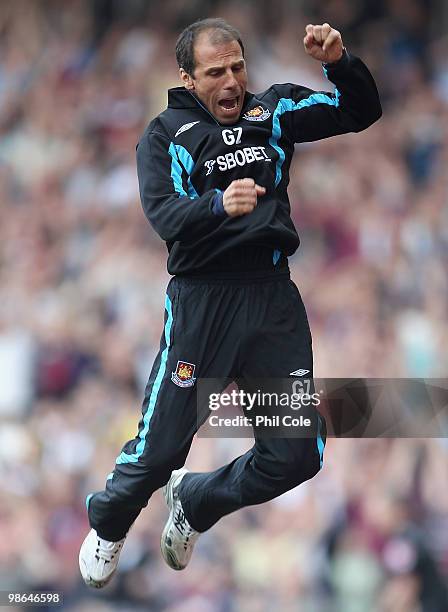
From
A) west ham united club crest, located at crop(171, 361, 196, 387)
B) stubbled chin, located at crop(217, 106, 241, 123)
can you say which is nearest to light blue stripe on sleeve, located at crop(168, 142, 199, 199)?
stubbled chin, located at crop(217, 106, 241, 123)

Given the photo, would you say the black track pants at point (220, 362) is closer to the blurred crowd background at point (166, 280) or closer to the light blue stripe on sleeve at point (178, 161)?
the light blue stripe on sleeve at point (178, 161)

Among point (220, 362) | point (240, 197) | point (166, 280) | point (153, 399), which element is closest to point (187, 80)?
point (240, 197)

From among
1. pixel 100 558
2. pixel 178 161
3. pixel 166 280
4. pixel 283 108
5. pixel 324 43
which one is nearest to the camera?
pixel 324 43

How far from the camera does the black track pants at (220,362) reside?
4211mm

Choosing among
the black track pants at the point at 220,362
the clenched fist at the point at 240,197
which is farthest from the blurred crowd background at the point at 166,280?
the clenched fist at the point at 240,197

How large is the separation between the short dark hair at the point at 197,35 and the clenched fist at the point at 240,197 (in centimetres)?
57

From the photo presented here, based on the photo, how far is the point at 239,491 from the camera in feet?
14.5

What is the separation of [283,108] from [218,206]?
59cm

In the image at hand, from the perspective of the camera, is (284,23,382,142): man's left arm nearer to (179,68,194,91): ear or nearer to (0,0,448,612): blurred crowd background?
(179,68,194,91): ear

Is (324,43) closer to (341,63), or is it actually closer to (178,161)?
(341,63)

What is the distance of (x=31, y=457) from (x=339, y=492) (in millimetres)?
1918

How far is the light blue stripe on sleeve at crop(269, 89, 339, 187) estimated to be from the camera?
4.22m

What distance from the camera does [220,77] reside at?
13.5 ft

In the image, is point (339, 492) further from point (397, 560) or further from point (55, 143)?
point (55, 143)
